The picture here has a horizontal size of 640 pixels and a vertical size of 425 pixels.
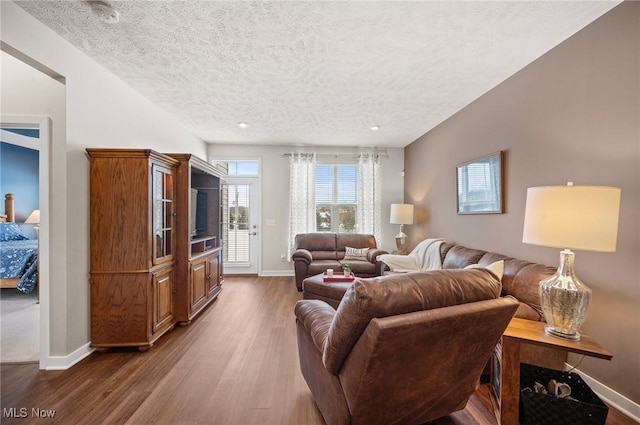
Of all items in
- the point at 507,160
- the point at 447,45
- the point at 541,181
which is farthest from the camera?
the point at 507,160

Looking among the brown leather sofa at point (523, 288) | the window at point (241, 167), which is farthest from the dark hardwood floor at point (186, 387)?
the window at point (241, 167)

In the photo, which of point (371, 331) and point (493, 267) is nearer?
point (371, 331)

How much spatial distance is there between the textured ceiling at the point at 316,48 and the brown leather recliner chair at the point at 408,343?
181 centimetres

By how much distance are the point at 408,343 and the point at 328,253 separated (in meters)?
3.74

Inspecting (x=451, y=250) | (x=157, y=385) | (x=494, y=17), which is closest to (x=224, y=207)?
(x=157, y=385)

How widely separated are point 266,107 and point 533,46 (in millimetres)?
2802

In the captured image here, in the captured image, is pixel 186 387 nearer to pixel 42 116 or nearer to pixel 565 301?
pixel 42 116

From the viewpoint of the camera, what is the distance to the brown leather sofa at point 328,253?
4.24 m

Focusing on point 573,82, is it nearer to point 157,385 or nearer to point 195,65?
point 195,65

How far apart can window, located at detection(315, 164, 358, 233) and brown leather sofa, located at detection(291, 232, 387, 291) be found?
413mm

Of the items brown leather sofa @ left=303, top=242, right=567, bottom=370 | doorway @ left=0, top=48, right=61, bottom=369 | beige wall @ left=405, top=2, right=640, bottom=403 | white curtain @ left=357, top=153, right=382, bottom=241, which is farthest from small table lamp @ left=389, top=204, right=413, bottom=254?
doorway @ left=0, top=48, right=61, bottom=369

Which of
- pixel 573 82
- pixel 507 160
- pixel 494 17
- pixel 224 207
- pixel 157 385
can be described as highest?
pixel 494 17

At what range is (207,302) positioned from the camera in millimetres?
3496

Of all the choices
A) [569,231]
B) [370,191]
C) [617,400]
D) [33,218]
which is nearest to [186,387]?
[569,231]
